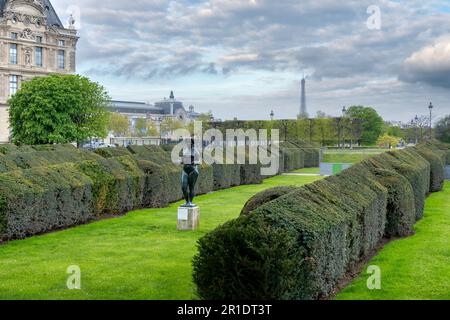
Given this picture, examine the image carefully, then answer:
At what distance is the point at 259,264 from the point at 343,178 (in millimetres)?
5800

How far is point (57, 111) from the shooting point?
2060 inches

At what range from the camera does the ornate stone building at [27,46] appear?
7188cm

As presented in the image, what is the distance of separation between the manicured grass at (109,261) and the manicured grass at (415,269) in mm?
2980

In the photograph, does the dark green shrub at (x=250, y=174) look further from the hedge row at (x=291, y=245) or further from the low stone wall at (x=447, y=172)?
the hedge row at (x=291, y=245)

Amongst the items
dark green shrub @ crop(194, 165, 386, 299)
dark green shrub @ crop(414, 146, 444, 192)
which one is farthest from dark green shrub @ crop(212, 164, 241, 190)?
dark green shrub @ crop(194, 165, 386, 299)

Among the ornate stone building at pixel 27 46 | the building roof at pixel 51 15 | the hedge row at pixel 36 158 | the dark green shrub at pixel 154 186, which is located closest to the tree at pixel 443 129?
the dark green shrub at pixel 154 186

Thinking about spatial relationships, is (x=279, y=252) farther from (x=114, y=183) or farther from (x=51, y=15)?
(x=51, y=15)

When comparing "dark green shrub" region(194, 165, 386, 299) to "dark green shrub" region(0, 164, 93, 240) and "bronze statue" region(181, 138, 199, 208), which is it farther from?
"dark green shrub" region(0, 164, 93, 240)

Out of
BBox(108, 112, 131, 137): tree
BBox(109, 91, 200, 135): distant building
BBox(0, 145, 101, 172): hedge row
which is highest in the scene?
BBox(109, 91, 200, 135): distant building

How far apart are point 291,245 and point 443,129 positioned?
2112 inches

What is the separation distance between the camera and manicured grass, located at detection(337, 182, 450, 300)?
8.32 metres

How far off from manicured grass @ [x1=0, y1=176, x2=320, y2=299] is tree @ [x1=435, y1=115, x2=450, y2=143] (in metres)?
42.6

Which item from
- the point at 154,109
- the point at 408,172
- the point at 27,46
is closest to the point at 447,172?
the point at 408,172
